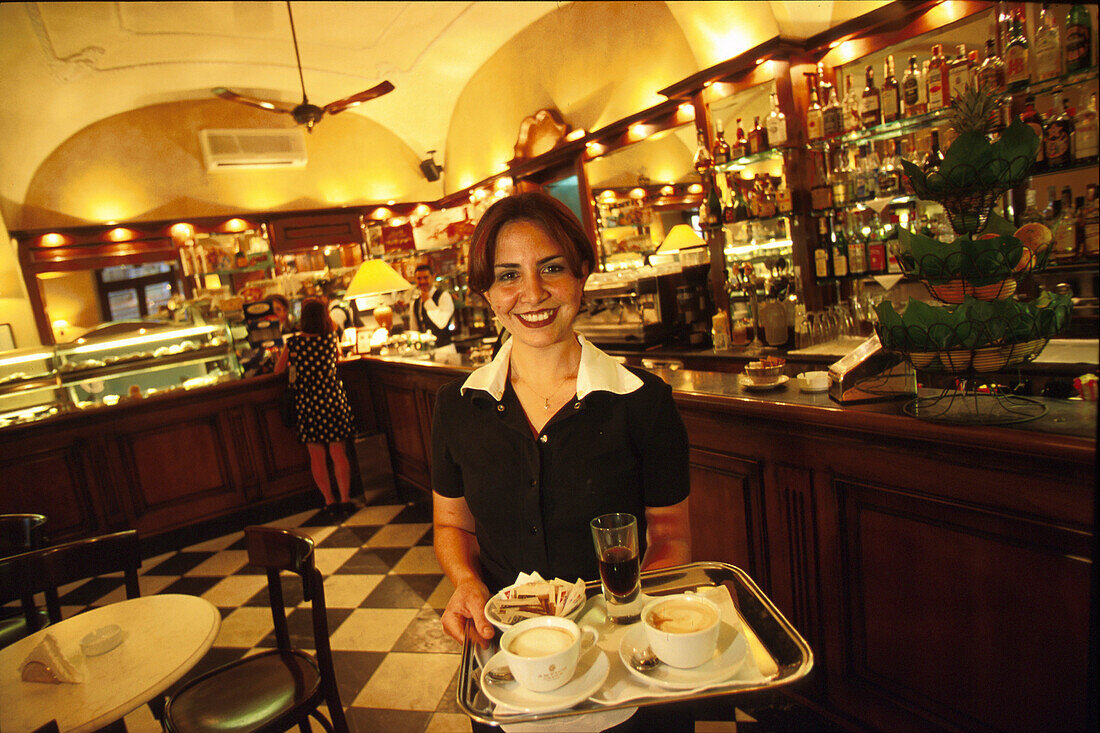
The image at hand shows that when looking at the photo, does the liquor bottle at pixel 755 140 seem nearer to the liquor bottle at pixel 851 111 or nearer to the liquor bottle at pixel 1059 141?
the liquor bottle at pixel 851 111

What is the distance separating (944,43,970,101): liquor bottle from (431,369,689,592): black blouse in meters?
2.94

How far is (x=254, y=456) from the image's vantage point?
4914 millimetres

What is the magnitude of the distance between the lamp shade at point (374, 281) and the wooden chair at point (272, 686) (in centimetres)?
341

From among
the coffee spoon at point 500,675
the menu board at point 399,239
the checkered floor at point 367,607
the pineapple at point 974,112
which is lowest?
the checkered floor at point 367,607

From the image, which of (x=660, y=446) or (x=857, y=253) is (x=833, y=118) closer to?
(x=857, y=253)

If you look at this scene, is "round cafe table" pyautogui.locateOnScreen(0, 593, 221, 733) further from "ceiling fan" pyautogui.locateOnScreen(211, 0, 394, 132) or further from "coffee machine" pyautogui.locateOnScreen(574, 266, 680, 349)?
"ceiling fan" pyautogui.locateOnScreen(211, 0, 394, 132)

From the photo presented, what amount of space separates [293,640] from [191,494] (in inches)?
88.2

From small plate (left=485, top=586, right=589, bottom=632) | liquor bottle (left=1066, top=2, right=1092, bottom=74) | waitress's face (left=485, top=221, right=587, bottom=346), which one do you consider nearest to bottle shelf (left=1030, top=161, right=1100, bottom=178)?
liquor bottle (left=1066, top=2, right=1092, bottom=74)

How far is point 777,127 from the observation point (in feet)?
12.8

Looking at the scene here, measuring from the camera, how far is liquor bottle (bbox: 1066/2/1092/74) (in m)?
2.62

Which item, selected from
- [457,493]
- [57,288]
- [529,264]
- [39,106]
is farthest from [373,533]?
[57,288]

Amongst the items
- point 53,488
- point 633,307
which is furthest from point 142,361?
point 633,307

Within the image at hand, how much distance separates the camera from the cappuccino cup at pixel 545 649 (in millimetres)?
902

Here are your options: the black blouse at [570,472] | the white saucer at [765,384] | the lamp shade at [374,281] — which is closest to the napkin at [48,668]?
the black blouse at [570,472]
